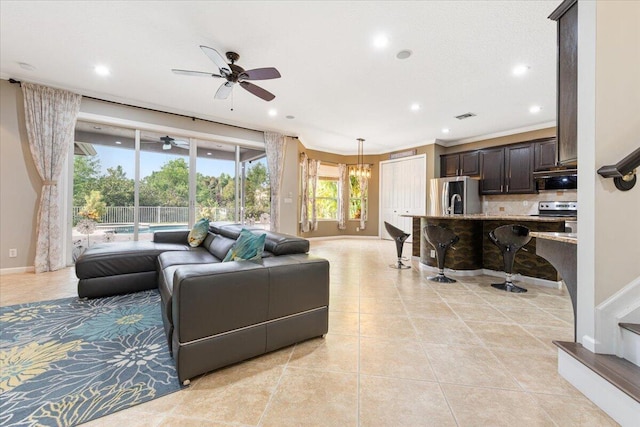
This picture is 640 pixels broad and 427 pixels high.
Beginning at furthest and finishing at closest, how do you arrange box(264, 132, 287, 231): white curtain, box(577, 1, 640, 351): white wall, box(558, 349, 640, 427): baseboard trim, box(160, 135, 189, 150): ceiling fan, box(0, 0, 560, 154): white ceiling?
1. box(264, 132, 287, 231): white curtain
2. box(160, 135, 189, 150): ceiling fan
3. box(0, 0, 560, 154): white ceiling
4. box(577, 1, 640, 351): white wall
5. box(558, 349, 640, 427): baseboard trim

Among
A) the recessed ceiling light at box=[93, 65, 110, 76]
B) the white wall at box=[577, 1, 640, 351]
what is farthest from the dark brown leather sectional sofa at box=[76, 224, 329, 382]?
the recessed ceiling light at box=[93, 65, 110, 76]

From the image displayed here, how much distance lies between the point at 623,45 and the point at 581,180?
81 centimetres

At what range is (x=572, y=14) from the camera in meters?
1.76

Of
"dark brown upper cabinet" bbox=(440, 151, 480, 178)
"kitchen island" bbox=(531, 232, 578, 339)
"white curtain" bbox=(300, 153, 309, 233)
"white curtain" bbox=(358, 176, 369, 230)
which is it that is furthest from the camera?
"white curtain" bbox=(358, 176, 369, 230)

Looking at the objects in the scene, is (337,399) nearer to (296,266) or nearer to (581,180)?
(296,266)

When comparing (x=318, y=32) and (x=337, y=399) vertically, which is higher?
(x=318, y=32)

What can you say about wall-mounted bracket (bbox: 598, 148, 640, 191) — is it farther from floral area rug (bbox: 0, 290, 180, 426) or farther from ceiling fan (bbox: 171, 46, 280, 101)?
ceiling fan (bbox: 171, 46, 280, 101)

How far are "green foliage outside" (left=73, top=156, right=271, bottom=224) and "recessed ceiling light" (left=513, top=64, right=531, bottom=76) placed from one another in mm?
5106

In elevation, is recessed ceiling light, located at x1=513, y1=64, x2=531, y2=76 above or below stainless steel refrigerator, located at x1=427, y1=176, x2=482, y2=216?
above

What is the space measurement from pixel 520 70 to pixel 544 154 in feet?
9.40

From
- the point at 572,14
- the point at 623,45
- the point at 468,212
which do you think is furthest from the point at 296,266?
the point at 468,212

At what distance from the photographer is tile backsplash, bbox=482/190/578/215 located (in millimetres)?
5367

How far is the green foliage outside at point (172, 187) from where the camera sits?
4.60m

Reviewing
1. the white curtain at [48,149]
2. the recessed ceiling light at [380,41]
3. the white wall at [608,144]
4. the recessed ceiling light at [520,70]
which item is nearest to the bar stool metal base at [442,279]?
the white wall at [608,144]
